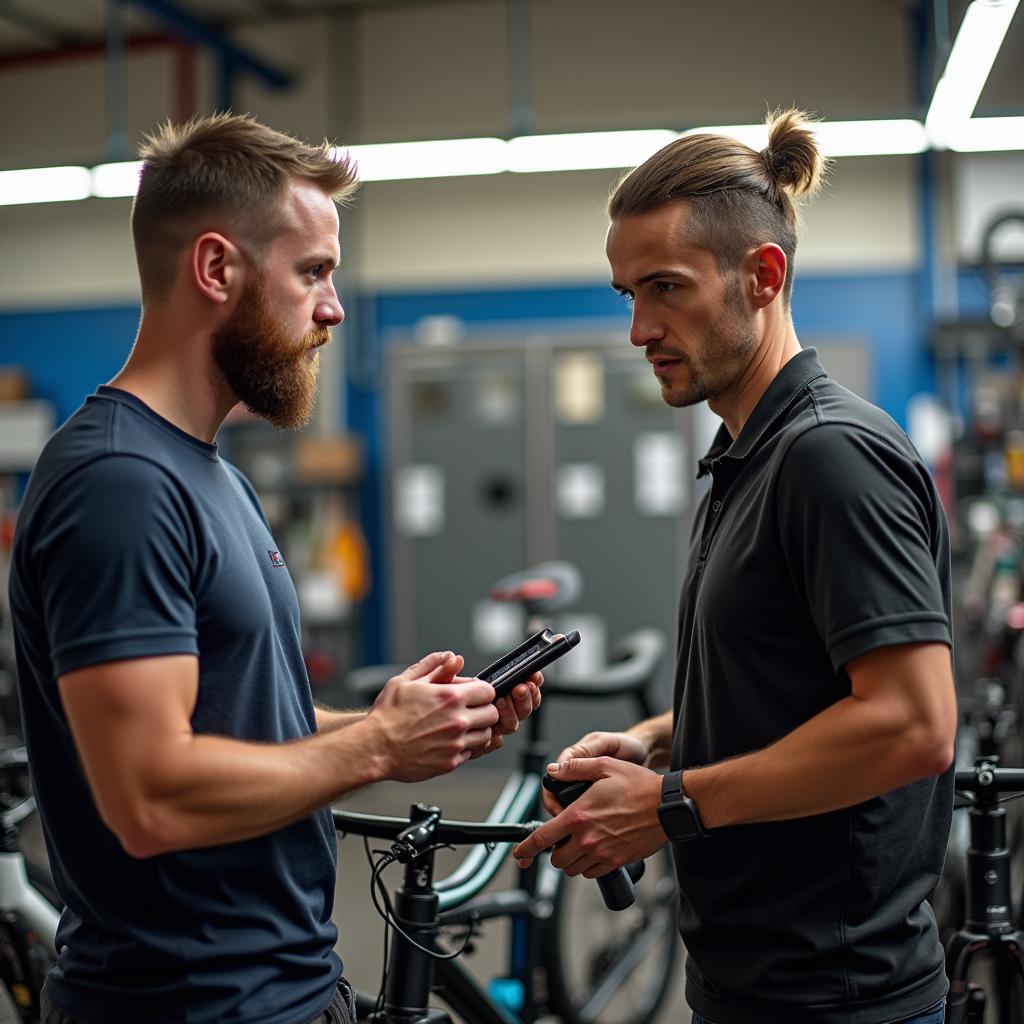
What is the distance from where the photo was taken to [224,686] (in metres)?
1.30

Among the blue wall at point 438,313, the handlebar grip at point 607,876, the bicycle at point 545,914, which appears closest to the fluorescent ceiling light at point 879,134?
the blue wall at point 438,313

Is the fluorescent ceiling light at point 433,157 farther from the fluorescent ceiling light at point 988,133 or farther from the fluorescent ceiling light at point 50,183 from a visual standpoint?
the fluorescent ceiling light at point 988,133

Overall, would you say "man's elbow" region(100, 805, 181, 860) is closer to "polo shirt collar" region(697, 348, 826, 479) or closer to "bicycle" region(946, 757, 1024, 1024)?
"polo shirt collar" region(697, 348, 826, 479)

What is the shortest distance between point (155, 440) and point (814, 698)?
2.56 ft

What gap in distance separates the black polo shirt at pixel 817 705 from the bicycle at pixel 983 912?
44 centimetres

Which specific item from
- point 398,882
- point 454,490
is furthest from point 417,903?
point 454,490

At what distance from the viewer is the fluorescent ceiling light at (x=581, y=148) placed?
4574 mm

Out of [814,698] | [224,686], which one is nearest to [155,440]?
[224,686]

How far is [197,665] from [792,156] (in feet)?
3.33

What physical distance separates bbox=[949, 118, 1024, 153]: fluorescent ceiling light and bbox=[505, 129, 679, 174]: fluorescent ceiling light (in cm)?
104

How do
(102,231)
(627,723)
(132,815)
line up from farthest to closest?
(102,231) < (627,723) < (132,815)

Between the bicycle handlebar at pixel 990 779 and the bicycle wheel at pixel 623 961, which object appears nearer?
the bicycle handlebar at pixel 990 779

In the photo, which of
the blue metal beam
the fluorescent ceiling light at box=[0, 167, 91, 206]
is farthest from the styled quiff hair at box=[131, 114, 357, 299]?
the blue metal beam

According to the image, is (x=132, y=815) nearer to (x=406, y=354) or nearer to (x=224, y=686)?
(x=224, y=686)
